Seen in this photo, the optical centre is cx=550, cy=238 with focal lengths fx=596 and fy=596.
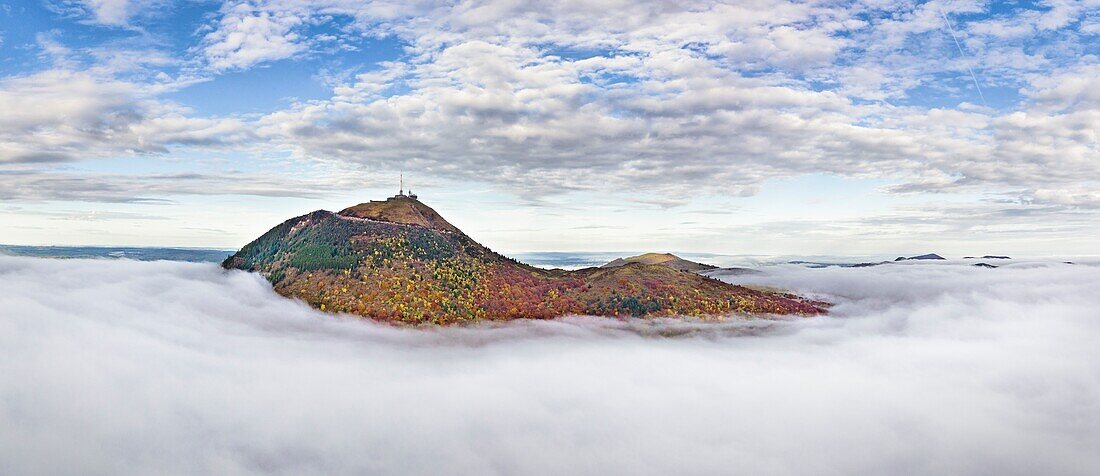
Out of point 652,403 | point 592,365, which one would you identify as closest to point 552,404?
point 592,365

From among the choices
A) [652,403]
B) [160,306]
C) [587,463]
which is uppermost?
[160,306]

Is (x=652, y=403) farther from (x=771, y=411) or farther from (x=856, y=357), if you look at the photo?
(x=856, y=357)

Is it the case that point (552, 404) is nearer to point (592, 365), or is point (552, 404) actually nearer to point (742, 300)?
point (592, 365)

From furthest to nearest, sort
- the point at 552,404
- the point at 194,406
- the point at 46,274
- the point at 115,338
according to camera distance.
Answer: the point at 46,274, the point at 552,404, the point at 115,338, the point at 194,406

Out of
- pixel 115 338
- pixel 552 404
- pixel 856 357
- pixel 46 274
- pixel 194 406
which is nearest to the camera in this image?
pixel 194 406

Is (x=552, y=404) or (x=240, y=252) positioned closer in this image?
(x=552, y=404)

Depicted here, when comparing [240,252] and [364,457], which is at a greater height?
[240,252]
